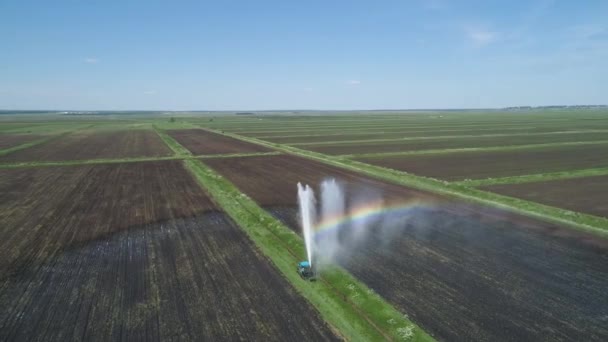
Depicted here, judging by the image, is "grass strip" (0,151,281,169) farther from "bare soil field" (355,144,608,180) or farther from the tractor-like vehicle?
the tractor-like vehicle

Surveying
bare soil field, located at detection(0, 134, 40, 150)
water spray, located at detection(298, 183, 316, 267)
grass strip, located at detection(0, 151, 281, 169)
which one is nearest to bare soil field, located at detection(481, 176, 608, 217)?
water spray, located at detection(298, 183, 316, 267)

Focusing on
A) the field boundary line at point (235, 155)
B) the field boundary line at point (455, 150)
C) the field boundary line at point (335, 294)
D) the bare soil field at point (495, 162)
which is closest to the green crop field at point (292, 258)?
the field boundary line at point (335, 294)

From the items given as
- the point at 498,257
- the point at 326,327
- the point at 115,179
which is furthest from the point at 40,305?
the point at 115,179

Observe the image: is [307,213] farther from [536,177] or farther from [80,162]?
[80,162]

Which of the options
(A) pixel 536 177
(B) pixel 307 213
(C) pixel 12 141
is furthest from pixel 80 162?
(A) pixel 536 177

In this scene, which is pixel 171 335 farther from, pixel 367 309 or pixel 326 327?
pixel 367 309
